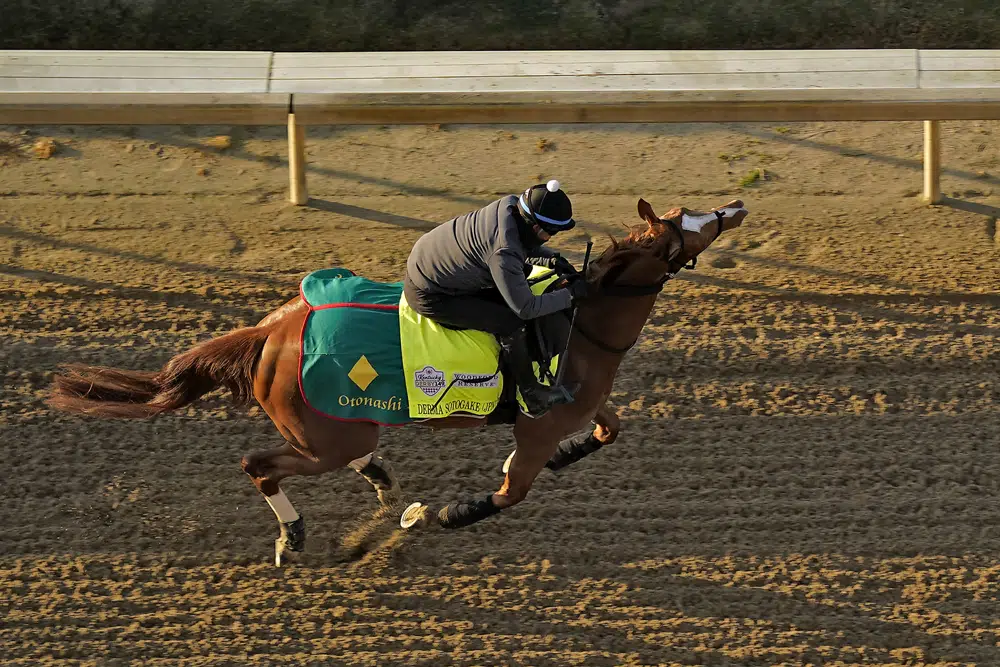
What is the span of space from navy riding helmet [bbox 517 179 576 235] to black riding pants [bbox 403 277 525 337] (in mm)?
556

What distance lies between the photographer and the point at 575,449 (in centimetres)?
573

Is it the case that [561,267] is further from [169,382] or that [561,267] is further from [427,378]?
[169,382]

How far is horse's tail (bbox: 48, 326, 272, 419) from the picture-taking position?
5027mm

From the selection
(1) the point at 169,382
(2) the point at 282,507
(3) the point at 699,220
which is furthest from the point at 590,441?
(1) the point at 169,382

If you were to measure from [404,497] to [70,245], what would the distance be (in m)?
3.04

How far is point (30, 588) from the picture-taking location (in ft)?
17.6

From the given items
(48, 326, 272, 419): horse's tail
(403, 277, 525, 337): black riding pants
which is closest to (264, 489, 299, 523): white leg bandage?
(48, 326, 272, 419): horse's tail

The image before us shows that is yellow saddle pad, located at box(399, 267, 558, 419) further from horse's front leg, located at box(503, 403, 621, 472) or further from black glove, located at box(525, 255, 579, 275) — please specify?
horse's front leg, located at box(503, 403, 621, 472)

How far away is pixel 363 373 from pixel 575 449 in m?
1.38

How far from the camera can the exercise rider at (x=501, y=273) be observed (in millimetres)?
4434

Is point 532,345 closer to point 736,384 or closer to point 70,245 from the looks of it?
point 736,384

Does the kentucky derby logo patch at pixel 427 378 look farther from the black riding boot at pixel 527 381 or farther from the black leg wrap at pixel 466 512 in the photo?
the black leg wrap at pixel 466 512

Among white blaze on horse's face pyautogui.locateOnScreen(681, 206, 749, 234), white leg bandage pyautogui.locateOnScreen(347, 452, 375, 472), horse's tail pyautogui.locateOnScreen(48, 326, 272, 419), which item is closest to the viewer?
white blaze on horse's face pyautogui.locateOnScreen(681, 206, 749, 234)

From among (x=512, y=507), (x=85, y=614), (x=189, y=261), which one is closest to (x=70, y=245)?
(x=189, y=261)
